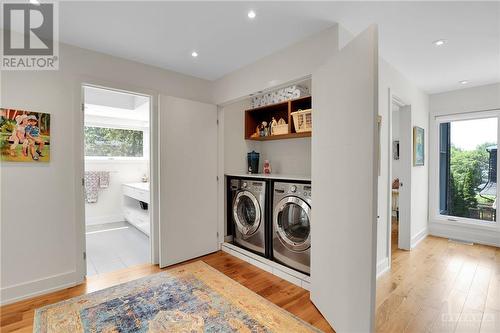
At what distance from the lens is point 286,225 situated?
2.68 m

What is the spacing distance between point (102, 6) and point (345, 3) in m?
1.82

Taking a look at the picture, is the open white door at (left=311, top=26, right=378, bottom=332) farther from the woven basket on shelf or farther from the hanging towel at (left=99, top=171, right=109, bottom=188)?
the hanging towel at (left=99, top=171, right=109, bottom=188)

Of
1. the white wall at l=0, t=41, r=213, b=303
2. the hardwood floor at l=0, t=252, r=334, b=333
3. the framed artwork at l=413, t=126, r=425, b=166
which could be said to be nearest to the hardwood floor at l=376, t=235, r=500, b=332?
the hardwood floor at l=0, t=252, r=334, b=333

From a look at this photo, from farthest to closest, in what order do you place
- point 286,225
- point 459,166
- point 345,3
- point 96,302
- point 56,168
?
point 459,166, point 286,225, point 56,168, point 96,302, point 345,3

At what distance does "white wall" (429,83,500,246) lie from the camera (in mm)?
3652

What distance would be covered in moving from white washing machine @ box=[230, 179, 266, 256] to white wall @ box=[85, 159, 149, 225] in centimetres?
311

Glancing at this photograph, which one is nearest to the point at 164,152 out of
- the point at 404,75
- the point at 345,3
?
the point at 345,3

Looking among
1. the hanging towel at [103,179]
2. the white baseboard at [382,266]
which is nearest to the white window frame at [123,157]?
the hanging towel at [103,179]

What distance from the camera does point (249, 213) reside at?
327 centimetres

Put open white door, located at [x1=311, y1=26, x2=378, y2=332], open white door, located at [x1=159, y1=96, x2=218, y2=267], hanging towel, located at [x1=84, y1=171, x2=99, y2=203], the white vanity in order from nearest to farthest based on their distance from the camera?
open white door, located at [x1=311, y1=26, x2=378, y2=332] < open white door, located at [x1=159, y1=96, x2=218, y2=267] < the white vanity < hanging towel, located at [x1=84, y1=171, x2=99, y2=203]

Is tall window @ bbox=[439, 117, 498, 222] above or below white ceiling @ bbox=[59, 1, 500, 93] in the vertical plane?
below

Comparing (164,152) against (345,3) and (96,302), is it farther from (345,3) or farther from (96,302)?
(345,3)

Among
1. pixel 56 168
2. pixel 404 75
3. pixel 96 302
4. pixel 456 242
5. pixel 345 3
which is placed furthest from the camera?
pixel 456 242

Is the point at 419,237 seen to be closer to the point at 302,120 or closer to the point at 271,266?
the point at 271,266
